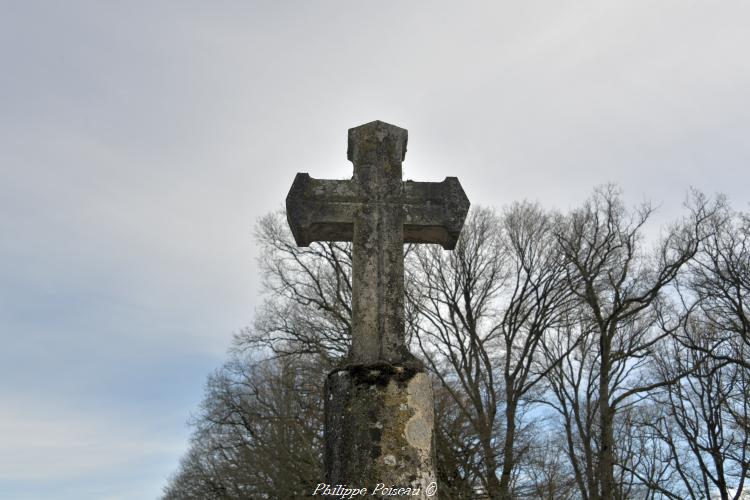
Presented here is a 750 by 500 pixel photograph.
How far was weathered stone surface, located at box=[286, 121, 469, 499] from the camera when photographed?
3537 millimetres

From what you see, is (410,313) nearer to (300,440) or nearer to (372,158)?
(300,440)

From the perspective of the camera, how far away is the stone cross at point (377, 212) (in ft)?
13.7

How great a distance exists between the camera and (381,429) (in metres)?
3.55

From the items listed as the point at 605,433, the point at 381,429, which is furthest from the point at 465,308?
the point at 381,429

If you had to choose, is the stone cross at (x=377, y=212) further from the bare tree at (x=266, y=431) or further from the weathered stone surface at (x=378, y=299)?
the bare tree at (x=266, y=431)

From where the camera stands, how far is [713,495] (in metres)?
21.8

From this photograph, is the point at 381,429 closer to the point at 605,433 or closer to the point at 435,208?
the point at 435,208

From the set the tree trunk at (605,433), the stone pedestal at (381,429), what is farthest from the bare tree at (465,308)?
the stone pedestal at (381,429)

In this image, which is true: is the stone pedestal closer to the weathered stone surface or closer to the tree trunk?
the weathered stone surface

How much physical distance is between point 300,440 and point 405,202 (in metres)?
15.7

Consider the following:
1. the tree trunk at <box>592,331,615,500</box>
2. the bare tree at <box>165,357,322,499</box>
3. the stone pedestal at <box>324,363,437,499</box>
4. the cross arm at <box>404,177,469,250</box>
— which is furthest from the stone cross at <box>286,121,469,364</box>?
the tree trunk at <box>592,331,615,500</box>

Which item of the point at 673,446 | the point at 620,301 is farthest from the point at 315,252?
the point at 673,446

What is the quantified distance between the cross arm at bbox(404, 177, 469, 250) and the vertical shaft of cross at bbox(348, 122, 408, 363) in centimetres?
8

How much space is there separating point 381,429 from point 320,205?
1.64m
